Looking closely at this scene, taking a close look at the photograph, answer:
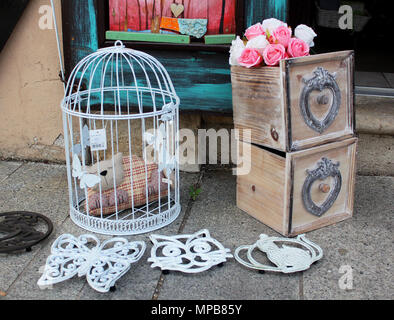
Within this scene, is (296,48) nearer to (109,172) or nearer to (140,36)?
(140,36)

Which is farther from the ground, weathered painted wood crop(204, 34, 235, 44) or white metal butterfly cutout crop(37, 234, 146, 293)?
weathered painted wood crop(204, 34, 235, 44)

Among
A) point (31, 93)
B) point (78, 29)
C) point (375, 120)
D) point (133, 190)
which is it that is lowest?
point (133, 190)

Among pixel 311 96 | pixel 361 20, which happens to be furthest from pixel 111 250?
pixel 361 20

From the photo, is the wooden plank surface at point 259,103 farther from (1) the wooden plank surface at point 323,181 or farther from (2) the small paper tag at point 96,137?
(2) the small paper tag at point 96,137

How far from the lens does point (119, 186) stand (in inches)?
118

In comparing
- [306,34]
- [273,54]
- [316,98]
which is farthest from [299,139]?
[306,34]

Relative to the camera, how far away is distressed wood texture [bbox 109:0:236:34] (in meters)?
3.13

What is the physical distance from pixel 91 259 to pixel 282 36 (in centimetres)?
148

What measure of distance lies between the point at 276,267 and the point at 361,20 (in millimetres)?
4566

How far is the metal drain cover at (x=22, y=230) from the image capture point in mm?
2613

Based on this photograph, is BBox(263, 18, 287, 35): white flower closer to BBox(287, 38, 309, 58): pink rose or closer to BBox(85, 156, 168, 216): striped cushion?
BBox(287, 38, 309, 58): pink rose

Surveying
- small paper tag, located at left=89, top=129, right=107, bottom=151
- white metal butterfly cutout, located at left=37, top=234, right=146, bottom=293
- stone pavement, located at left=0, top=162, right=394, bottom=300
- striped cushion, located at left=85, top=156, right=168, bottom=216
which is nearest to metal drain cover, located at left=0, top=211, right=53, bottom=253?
stone pavement, located at left=0, top=162, right=394, bottom=300

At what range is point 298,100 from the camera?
8.50 ft

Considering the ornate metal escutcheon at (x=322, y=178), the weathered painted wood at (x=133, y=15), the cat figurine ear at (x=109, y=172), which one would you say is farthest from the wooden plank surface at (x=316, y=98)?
the weathered painted wood at (x=133, y=15)
